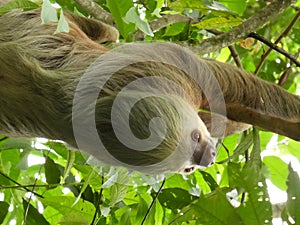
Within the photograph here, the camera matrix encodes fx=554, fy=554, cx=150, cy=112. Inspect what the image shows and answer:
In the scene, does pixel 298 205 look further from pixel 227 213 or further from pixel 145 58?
pixel 145 58

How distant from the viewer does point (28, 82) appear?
83.2 inches

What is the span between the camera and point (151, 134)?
5.97 feet

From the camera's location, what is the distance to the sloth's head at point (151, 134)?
6.03ft

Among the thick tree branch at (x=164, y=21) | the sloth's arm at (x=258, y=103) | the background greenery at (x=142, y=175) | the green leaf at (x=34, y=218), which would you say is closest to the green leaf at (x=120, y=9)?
the background greenery at (x=142, y=175)

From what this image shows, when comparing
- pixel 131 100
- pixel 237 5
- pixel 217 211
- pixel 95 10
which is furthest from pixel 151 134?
pixel 237 5

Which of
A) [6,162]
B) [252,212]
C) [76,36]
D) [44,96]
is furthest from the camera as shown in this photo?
[6,162]

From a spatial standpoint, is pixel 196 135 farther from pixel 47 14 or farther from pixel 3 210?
pixel 3 210

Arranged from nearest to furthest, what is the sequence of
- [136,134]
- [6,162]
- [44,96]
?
[136,134] < [44,96] < [6,162]

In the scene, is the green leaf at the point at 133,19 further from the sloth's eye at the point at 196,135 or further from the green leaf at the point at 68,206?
the green leaf at the point at 68,206

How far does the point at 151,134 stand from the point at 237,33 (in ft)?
2.43

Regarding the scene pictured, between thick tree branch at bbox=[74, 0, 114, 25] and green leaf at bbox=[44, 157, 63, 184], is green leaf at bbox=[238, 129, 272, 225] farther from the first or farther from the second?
green leaf at bbox=[44, 157, 63, 184]

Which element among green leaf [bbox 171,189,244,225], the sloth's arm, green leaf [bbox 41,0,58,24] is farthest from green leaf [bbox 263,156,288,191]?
green leaf [bbox 171,189,244,225]

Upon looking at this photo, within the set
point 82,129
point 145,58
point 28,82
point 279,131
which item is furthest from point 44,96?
point 279,131

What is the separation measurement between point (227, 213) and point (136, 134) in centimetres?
77
